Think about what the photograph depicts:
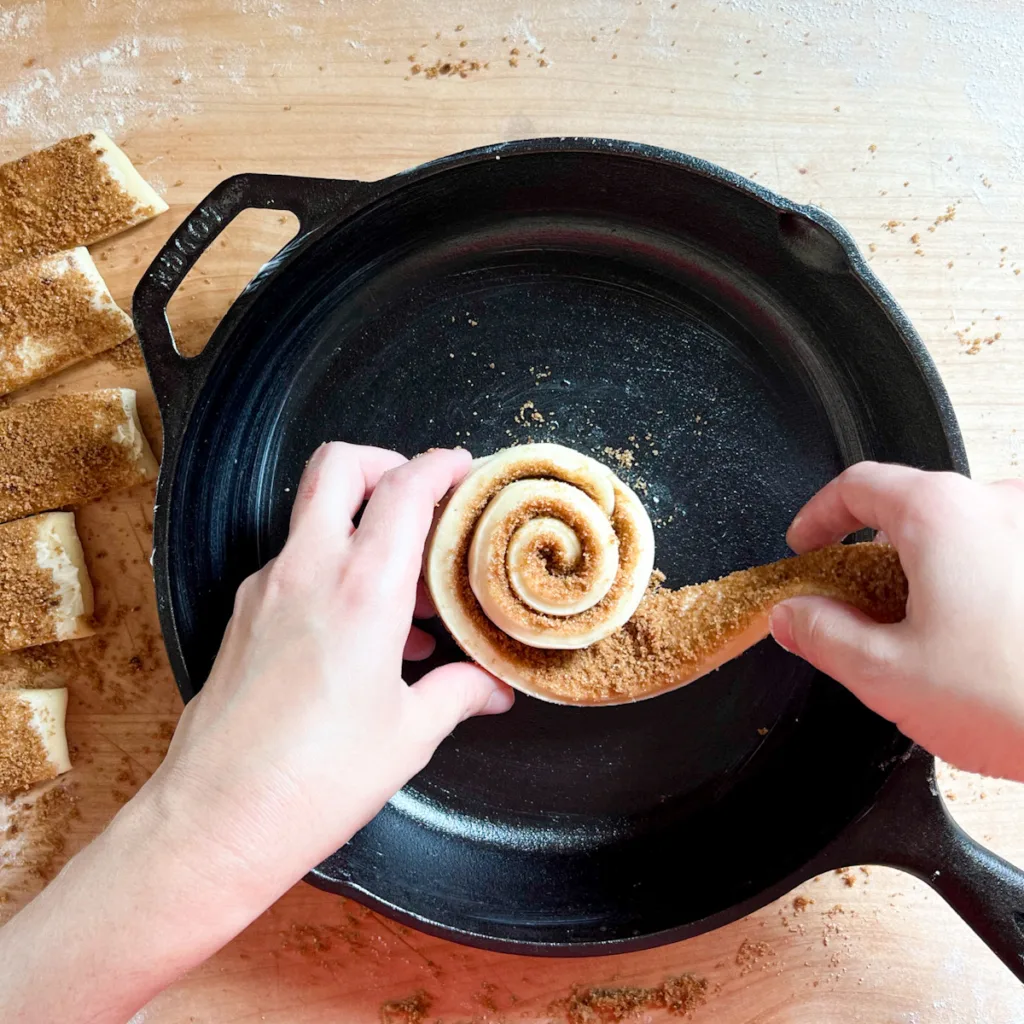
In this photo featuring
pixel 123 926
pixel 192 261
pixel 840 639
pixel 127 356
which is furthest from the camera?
pixel 127 356

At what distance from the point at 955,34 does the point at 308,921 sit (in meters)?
2.07

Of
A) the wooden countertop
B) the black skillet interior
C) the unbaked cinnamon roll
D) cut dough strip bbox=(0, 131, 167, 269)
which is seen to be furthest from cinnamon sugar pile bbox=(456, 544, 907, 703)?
cut dough strip bbox=(0, 131, 167, 269)

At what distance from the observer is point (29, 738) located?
4.78ft

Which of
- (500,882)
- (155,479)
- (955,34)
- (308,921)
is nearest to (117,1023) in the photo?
(308,921)

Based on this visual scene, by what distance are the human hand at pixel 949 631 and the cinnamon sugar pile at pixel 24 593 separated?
1.29m

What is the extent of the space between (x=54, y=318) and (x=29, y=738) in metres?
0.76

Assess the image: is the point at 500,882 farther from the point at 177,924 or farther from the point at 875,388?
the point at 875,388

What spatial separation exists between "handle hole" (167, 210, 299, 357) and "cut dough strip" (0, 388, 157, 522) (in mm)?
164

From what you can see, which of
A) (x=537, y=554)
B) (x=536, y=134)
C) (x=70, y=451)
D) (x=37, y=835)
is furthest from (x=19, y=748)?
(x=536, y=134)

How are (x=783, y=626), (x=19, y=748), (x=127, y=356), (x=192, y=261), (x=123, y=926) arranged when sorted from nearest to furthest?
(x=123, y=926) → (x=783, y=626) → (x=192, y=261) → (x=19, y=748) → (x=127, y=356)

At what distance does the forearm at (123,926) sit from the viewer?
3.26ft

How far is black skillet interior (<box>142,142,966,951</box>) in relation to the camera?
1.46 metres

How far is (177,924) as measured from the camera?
99 centimetres

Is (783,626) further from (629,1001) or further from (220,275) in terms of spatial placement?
(220,275)
